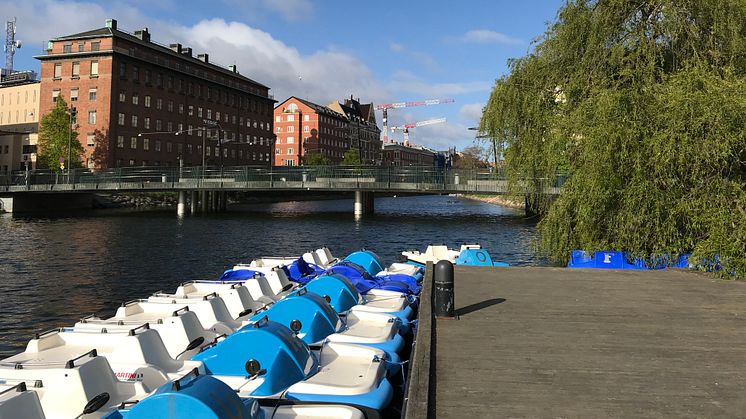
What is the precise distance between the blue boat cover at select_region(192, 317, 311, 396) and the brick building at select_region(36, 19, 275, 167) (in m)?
77.7

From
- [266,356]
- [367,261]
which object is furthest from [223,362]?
[367,261]

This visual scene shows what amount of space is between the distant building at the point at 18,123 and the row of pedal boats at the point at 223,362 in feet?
277

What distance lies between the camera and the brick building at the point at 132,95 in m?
82.4

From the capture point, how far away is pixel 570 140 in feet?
57.4

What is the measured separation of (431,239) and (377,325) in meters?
33.5

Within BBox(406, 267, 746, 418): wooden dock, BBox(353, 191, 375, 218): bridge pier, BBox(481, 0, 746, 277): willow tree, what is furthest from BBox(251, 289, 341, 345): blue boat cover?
BBox(353, 191, 375, 218): bridge pier

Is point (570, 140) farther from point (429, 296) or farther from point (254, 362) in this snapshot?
point (254, 362)

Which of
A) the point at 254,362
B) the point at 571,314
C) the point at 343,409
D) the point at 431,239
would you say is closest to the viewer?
the point at 343,409

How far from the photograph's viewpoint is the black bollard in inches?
389

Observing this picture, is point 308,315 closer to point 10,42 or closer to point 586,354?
point 586,354

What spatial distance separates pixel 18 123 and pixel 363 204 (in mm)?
73258

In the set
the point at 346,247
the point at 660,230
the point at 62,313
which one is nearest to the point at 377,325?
the point at 660,230

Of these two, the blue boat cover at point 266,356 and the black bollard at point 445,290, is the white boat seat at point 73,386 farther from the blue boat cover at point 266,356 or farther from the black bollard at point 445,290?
the black bollard at point 445,290

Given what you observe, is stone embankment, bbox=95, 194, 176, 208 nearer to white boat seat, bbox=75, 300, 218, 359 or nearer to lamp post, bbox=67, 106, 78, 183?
lamp post, bbox=67, 106, 78, 183
